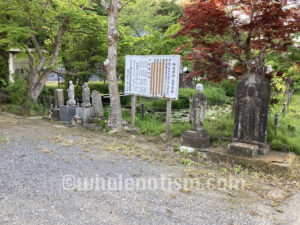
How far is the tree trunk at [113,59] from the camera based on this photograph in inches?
277

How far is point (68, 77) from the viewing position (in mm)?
12883

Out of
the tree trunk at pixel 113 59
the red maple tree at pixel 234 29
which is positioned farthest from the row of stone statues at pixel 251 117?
the tree trunk at pixel 113 59

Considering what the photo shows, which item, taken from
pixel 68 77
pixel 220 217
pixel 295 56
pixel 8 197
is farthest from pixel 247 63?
pixel 68 77

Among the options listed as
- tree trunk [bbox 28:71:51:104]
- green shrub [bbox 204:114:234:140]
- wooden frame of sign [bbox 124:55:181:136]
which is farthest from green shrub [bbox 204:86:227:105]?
tree trunk [bbox 28:71:51:104]

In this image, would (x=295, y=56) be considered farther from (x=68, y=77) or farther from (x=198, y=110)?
(x=68, y=77)

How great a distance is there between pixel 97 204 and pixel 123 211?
0.38 meters

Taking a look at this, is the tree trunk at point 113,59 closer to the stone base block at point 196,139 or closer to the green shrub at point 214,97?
the stone base block at point 196,139

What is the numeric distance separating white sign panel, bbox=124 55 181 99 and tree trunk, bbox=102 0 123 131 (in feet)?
1.39

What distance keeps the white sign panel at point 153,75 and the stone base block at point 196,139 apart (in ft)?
3.69

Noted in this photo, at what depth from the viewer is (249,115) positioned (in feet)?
17.4

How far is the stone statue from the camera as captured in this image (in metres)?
5.19

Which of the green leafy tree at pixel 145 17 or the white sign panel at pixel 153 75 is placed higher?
the green leafy tree at pixel 145 17

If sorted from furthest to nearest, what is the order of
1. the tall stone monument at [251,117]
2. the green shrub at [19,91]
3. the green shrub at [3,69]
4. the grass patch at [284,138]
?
the green shrub at [3,69] → the green shrub at [19,91] → the grass patch at [284,138] → the tall stone monument at [251,117]

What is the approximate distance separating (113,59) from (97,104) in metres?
1.63
